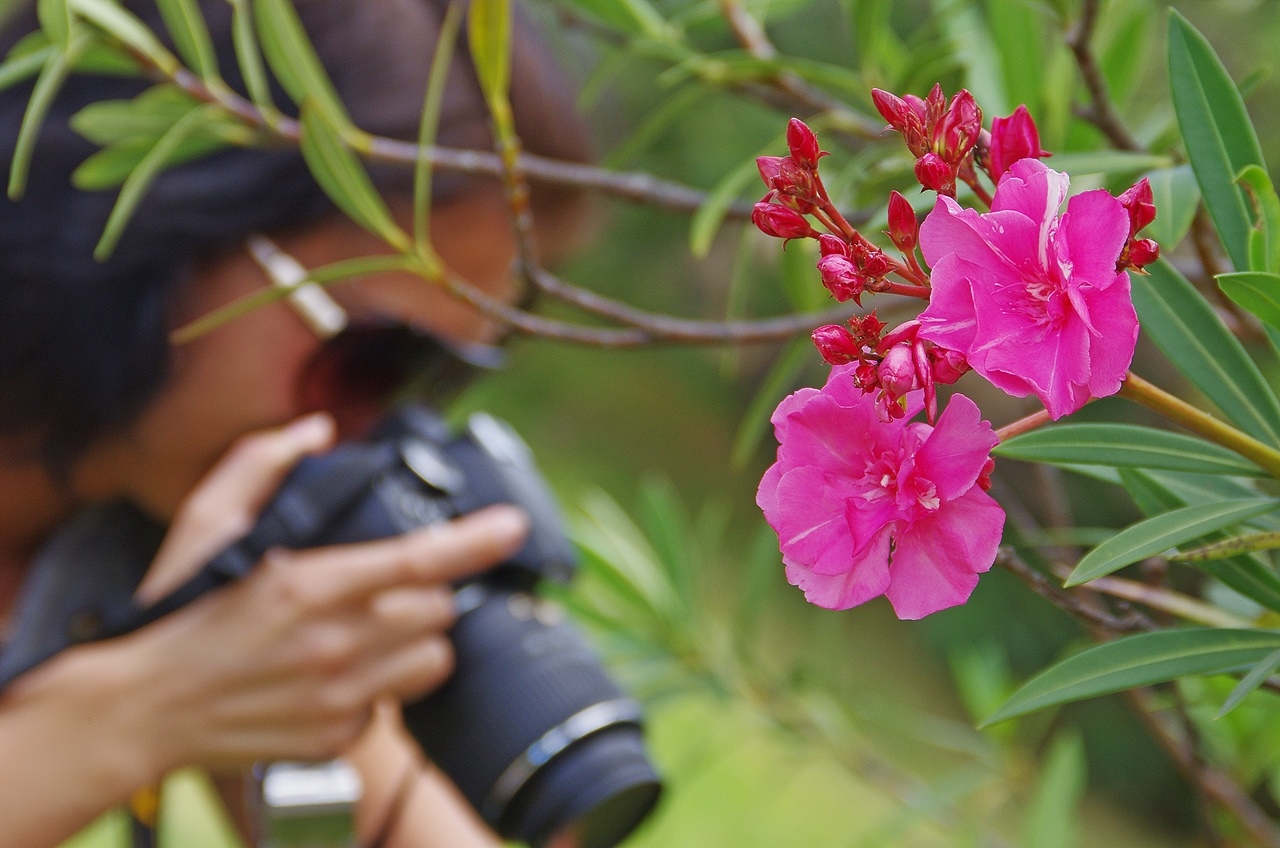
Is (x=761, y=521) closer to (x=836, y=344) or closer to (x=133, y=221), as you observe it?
(x=133, y=221)

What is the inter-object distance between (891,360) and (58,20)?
199 millimetres

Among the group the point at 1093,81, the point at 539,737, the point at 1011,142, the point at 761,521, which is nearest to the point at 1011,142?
the point at 1011,142

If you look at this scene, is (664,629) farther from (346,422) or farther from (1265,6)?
(1265,6)

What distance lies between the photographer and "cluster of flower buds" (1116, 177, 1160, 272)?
0.40ft

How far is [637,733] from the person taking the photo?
18.2 inches

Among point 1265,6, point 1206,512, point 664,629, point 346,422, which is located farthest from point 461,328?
point 1265,6

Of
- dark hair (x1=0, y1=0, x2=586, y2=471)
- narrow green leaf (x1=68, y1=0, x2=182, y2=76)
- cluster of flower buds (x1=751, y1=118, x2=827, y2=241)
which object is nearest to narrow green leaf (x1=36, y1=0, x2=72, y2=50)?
narrow green leaf (x1=68, y1=0, x2=182, y2=76)

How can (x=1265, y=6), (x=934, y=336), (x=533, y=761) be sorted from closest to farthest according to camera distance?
(x=934, y=336) → (x=533, y=761) → (x=1265, y=6)

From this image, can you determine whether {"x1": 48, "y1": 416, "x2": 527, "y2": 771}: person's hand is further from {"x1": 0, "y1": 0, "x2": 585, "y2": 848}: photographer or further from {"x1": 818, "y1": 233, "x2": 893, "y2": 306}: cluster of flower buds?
{"x1": 818, "y1": 233, "x2": 893, "y2": 306}: cluster of flower buds

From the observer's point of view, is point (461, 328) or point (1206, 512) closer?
point (1206, 512)

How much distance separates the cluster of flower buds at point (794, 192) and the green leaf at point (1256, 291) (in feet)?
0.16

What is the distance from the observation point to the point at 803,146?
130mm

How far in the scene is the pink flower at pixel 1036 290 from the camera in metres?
0.11

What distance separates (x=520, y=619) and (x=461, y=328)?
172mm
